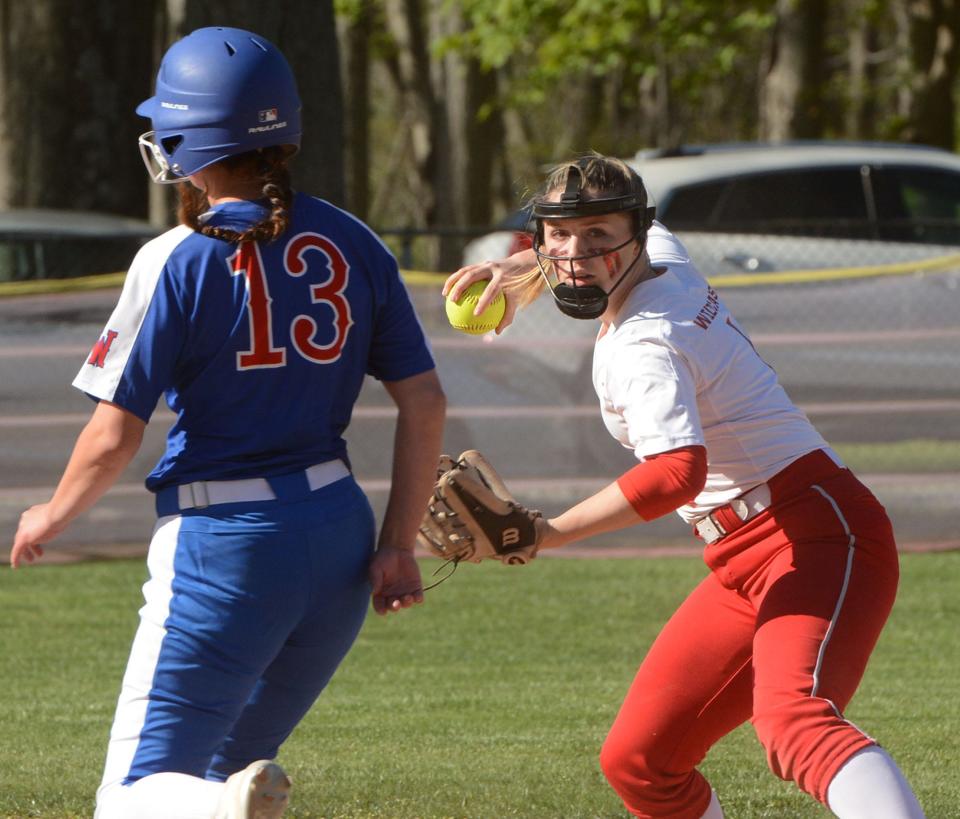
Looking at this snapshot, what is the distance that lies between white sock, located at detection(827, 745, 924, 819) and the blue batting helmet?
1.68m

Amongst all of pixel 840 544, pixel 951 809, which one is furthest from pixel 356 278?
pixel 951 809

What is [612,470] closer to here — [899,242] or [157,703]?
[899,242]

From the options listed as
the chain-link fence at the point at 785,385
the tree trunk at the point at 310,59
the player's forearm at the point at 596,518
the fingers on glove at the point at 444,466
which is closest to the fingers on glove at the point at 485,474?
the fingers on glove at the point at 444,466

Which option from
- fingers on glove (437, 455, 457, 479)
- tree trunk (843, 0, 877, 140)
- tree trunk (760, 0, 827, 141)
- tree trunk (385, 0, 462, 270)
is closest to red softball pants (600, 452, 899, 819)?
fingers on glove (437, 455, 457, 479)

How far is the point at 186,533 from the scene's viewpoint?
310cm

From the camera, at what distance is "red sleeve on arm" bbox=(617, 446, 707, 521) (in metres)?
3.23

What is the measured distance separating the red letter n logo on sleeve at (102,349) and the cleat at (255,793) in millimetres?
855

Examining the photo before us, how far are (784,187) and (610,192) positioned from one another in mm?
8674

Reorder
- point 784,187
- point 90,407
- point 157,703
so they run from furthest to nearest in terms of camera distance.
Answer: point 784,187
point 90,407
point 157,703

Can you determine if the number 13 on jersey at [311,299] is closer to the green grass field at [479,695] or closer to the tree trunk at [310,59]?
the green grass field at [479,695]

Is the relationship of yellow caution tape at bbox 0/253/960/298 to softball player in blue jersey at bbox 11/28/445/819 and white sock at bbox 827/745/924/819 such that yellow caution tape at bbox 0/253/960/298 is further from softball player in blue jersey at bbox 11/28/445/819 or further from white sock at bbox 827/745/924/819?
white sock at bbox 827/745/924/819

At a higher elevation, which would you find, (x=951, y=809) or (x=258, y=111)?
(x=258, y=111)

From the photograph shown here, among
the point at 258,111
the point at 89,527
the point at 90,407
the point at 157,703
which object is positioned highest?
the point at 258,111

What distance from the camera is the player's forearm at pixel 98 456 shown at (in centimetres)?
309
